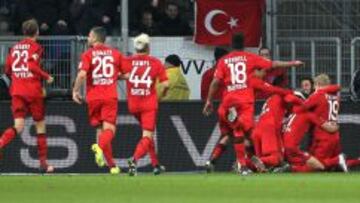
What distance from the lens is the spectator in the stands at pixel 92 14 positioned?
74.1 feet

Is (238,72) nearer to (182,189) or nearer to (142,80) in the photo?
(142,80)

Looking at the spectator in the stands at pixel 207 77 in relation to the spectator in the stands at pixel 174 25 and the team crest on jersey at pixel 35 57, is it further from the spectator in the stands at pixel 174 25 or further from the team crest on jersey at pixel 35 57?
the team crest on jersey at pixel 35 57

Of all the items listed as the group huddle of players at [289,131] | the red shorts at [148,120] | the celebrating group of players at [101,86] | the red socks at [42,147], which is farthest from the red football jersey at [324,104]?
the red socks at [42,147]

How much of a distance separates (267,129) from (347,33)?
420 centimetres

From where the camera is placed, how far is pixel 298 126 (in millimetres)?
19469

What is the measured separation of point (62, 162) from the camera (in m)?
20.4

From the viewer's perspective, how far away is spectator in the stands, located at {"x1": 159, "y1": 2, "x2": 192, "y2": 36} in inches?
890

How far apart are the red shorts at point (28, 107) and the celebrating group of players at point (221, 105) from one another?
15 millimetres

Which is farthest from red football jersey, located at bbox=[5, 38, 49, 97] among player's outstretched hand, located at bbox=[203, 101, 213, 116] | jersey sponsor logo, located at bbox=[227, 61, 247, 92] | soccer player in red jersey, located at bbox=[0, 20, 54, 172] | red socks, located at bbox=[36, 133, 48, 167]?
jersey sponsor logo, located at bbox=[227, 61, 247, 92]

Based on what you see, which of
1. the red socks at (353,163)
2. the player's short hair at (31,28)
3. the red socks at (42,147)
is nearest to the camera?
the player's short hair at (31,28)

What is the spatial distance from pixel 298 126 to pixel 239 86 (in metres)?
1.76

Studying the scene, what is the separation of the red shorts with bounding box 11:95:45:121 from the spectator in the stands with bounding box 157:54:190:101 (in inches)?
103

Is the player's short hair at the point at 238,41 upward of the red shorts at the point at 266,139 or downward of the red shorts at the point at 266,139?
upward

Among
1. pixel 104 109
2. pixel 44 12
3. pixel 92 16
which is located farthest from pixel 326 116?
pixel 44 12
